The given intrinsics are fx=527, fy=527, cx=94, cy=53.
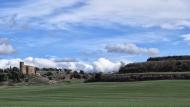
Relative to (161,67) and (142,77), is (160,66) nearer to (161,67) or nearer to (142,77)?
(161,67)

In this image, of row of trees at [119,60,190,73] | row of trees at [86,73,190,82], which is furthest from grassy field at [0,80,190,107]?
row of trees at [119,60,190,73]

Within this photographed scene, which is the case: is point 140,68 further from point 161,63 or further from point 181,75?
point 181,75

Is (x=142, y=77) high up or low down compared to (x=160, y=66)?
down

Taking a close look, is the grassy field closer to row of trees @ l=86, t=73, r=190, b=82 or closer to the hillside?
row of trees @ l=86, t=73, r=190, b=82

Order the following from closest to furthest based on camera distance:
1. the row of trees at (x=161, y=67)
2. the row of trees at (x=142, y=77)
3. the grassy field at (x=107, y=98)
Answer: the grassy field at (x=107, y=98) → the row of trees at (x=142, y=77) → the row of trees at (x=161, y=67)

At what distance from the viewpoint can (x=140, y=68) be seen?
138 m

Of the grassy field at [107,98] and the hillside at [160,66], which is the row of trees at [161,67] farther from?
the grassy field at [107,98]

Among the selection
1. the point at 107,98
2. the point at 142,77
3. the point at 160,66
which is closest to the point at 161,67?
the point at 160,66

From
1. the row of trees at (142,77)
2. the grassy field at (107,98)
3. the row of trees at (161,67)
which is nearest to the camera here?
the grassy field at (107,98)

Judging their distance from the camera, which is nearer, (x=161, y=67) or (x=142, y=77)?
(x=142, y=77)

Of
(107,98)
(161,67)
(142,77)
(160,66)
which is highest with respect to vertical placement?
(160,66)

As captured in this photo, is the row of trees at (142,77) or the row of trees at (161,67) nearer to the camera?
the row of trees at (142,77)

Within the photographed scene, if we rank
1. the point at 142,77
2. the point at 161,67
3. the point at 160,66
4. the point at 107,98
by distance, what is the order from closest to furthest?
the point at 107,98, the point at 142,77, the point at 161,67, the point at 160,66

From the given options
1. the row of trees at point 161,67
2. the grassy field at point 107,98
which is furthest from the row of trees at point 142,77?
the grassy field at point 107,98
